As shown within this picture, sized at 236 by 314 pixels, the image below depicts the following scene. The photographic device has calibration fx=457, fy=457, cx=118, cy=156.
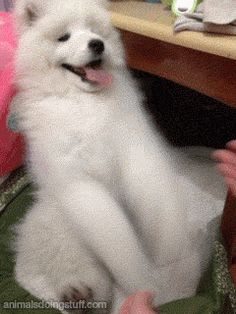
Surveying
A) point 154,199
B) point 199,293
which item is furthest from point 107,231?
point 199,293

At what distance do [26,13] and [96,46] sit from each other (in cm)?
16

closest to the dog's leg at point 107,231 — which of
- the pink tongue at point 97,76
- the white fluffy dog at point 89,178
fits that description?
the white fluffy dog at point 89,178

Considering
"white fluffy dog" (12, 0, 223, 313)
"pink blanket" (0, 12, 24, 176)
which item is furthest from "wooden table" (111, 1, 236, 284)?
"pink blanket" (0, 12, 24, 176)

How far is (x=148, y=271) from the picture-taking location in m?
0.80

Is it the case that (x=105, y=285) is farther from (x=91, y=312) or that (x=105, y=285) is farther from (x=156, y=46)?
(x=156, y=46)

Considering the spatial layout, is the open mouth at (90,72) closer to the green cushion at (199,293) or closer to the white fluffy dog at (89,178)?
the white fluffy dog at (89,178)

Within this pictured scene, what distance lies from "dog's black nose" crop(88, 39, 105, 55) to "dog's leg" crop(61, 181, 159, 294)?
0.77 ft

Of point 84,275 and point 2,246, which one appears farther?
point 2,246

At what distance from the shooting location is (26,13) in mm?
848

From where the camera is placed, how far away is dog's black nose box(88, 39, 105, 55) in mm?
802

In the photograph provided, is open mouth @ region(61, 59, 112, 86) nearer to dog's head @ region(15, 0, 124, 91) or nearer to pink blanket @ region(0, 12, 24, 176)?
dog's head @ region(15, 0, 124, 91)

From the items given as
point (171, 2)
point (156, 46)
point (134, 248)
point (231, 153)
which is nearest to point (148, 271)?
point (134, 248)

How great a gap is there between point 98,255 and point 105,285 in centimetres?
6

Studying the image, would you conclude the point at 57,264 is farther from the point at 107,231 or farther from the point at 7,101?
the point at 7,101
